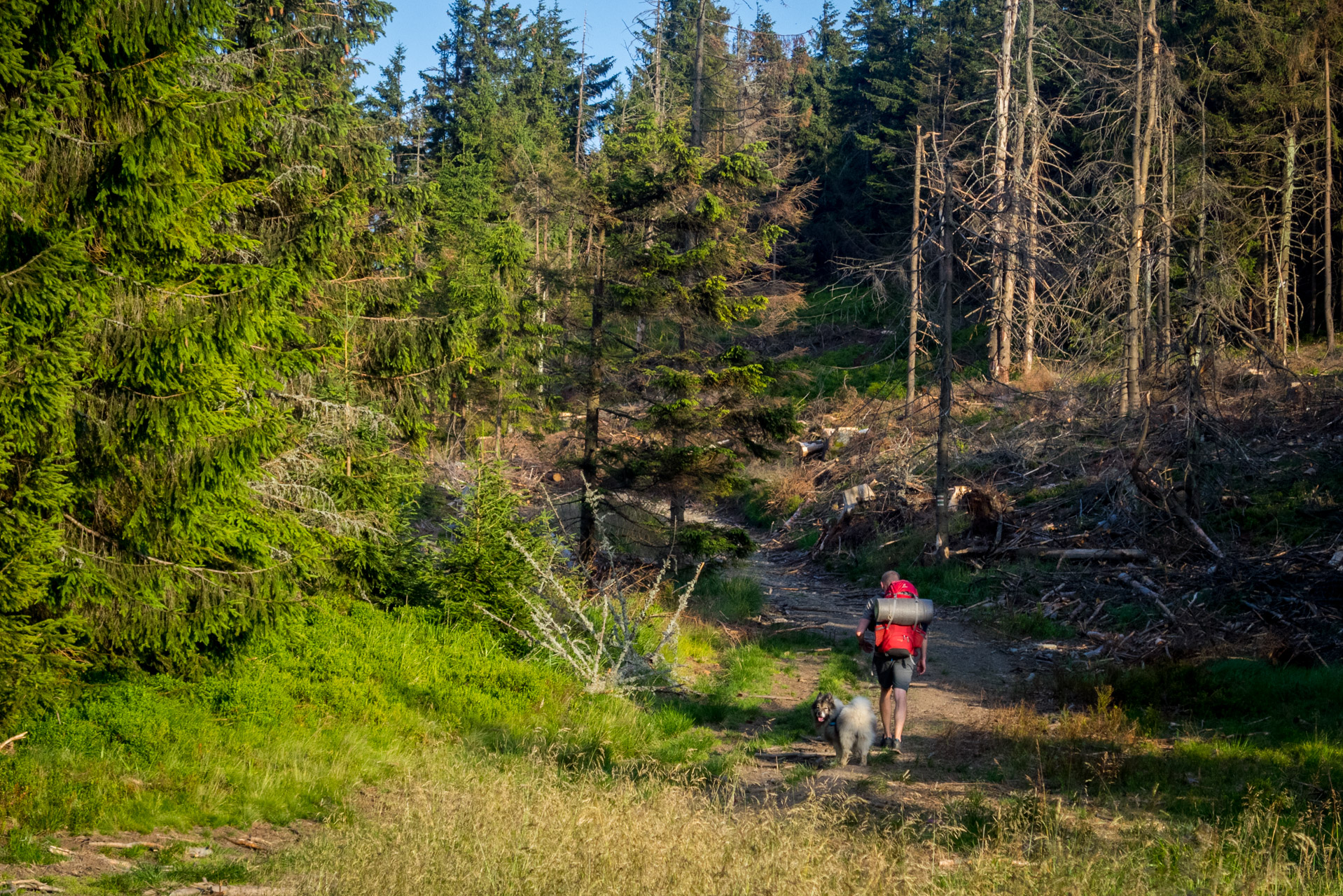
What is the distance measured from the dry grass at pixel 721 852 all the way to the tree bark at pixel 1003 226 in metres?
10.2

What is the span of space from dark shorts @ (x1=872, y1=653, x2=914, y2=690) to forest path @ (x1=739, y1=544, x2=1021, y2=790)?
0.66m

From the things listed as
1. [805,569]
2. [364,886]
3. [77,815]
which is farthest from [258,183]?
[805,569]

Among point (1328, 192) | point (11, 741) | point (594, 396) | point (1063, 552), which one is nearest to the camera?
point (11, 741)

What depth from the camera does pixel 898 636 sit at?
26.5 feet

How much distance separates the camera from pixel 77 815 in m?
5.57

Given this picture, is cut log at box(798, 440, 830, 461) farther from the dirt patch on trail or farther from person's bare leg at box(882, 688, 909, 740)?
the dirt patch on trail

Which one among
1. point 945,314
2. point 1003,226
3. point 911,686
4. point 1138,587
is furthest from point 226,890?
point 1003,226

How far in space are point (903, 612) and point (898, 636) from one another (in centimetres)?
28

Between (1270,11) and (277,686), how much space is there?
2981 centimetres

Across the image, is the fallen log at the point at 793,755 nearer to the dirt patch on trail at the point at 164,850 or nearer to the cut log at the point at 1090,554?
the dirt patch on trail at the point at 164,850

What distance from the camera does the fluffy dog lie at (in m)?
7.61

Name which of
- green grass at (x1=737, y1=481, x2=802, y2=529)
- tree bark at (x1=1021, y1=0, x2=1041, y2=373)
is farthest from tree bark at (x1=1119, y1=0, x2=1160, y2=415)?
green grass at (x1=737, y1=481, x2=802, y2=529)

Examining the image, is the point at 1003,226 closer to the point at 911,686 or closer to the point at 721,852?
Answer: the point at 911,686

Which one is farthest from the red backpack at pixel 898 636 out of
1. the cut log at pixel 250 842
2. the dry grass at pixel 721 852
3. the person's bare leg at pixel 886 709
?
the cut log at pixel 250 842
